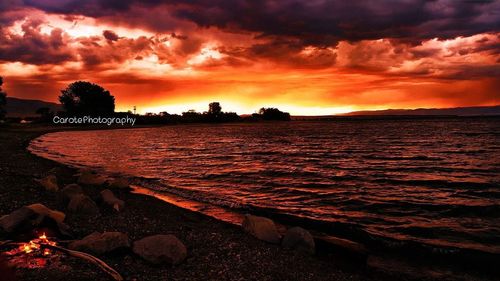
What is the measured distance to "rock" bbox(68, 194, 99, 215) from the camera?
13336mm

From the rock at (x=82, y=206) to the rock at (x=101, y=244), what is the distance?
4.29 metres

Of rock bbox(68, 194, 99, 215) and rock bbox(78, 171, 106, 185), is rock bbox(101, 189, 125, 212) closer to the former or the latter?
rock bbox(68, 194, 99, 215)

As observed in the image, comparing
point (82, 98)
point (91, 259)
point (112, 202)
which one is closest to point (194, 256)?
point (91, 259)

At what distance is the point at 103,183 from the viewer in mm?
22297

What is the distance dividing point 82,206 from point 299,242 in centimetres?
830

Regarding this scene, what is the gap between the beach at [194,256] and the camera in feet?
27.1

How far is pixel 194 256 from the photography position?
32.4 ft

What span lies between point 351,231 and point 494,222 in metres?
6.60

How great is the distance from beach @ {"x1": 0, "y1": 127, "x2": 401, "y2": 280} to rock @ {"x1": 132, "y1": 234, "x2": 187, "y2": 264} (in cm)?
17

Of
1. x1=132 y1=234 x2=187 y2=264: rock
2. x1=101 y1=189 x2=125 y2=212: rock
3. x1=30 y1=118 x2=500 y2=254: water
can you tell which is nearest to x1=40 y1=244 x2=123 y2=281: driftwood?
x1=132 y1=234 x2=187 y2=264: rock

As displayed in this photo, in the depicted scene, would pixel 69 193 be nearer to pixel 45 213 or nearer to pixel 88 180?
pixel 45 213

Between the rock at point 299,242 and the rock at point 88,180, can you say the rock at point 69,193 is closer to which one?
the rock at point 88,180

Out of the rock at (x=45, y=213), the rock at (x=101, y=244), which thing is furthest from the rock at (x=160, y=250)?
the rock at (x=45, y=213)

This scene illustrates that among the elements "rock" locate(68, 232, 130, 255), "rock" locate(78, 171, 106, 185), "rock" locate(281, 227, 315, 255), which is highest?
"rock" locate(68, 232, 130, 255)
